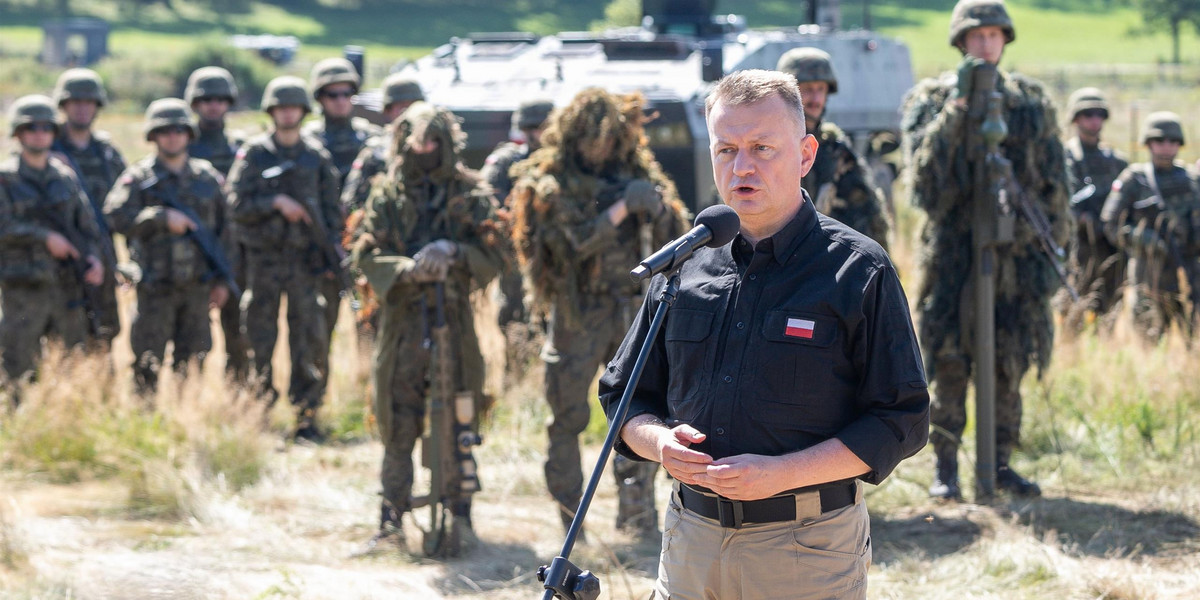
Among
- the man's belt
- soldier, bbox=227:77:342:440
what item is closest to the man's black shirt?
the man's belt

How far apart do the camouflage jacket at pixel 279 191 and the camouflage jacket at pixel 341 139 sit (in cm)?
63

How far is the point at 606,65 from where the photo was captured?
13.0 meters

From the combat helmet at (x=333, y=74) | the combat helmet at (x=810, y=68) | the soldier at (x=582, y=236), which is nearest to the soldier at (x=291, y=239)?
the combat helmet at (x=333, y=74)

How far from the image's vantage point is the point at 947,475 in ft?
23.8

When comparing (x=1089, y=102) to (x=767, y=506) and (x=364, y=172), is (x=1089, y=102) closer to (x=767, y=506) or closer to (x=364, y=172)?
(x=364, y=172)

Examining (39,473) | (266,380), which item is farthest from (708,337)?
(266,380)

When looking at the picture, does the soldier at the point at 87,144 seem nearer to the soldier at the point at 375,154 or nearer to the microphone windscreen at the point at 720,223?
the soldier at the point at 375,154

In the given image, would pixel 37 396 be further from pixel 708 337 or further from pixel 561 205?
pixel 708 337

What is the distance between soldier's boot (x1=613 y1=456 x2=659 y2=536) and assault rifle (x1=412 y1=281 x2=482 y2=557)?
68cm

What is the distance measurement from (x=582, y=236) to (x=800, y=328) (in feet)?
11.0

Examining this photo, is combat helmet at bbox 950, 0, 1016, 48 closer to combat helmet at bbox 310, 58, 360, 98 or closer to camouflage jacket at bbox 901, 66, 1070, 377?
camouflage jacket at bbox 901, 66, 1070, 377

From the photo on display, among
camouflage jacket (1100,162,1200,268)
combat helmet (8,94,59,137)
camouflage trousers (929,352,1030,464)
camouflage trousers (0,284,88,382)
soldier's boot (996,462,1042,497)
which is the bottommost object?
soldier's boot (996,462,1042,497)

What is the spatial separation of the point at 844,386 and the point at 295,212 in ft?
21.6

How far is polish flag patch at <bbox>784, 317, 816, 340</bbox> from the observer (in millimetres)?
3199
